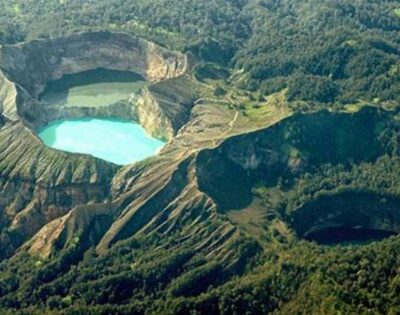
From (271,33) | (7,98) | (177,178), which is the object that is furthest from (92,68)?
(177,178)

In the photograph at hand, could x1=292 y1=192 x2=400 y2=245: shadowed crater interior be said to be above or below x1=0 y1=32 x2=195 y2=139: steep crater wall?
below

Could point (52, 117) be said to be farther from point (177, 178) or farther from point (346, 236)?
point (346, 236)

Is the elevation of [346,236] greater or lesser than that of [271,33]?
lesser

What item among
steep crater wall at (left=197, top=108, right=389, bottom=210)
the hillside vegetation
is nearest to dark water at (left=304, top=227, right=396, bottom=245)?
the hillside vegetation

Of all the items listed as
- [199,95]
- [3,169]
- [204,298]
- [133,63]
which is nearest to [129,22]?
[133,63]

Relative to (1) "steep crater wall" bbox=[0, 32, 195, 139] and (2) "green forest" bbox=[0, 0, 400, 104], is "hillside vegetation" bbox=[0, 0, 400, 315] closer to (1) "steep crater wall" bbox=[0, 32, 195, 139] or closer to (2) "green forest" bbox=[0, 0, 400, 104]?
(2) "green forest" bbox=[0, 0, 400, 104]

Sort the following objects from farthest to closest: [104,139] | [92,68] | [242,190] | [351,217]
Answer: [92,68]
[104,139]
[351,217]
[242,190]

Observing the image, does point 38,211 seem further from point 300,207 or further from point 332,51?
point 332,51
